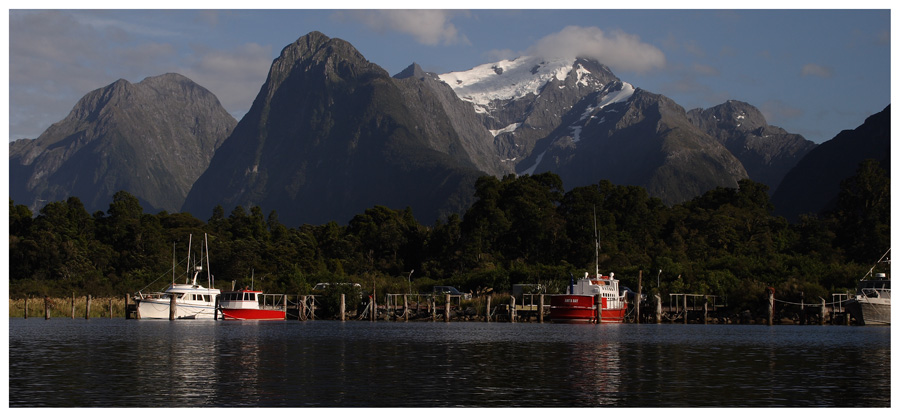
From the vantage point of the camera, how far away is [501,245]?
143500 mm

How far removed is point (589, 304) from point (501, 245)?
166 feet

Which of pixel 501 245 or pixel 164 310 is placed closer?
pixel 164 310

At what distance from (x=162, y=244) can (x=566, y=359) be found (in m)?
105

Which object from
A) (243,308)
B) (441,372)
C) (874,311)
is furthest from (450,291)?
(441,372)

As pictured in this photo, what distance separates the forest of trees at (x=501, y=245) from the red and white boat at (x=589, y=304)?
1034cm

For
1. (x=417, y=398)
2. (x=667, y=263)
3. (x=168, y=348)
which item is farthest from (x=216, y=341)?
(x=667, y=263)

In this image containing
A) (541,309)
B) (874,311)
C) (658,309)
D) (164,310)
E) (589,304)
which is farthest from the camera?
(164,310)

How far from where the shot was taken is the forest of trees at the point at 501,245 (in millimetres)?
114812

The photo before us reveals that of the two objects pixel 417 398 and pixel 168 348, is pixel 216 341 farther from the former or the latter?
pixel 417 398

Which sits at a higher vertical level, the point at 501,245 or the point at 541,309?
the point at 501,245

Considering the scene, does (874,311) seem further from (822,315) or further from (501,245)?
(501,245)

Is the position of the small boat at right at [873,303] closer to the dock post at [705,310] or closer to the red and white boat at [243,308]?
the dock post at [705,310]
